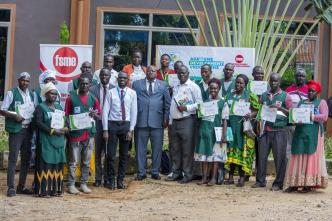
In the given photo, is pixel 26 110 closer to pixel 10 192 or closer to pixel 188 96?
pixel 10 192

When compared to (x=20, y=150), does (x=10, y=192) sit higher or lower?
lower

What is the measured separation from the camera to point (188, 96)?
451 inches

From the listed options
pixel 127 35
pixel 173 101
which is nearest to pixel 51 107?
pixel 173 101

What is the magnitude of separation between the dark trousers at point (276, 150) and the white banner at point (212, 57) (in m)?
1.58

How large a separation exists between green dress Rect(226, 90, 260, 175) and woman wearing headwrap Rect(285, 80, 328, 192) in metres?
0.78

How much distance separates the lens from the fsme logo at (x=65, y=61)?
1159 centimetres

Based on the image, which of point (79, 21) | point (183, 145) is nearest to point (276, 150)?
point (183, 145)

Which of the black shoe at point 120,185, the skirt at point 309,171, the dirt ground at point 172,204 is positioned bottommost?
the dirt ground at point 172,204

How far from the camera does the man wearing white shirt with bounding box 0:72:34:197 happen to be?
10039mm

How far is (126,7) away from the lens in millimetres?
17516

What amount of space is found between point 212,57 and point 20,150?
3.91 m

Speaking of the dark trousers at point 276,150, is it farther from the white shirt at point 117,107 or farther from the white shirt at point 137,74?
the white shirt at point 137,74

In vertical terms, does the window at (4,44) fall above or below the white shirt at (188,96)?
above

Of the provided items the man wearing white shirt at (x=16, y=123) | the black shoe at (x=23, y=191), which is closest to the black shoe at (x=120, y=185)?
the black shoe at (x=23, y=191)
